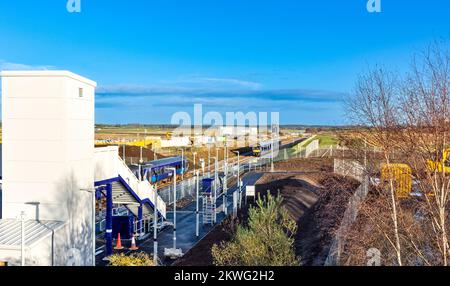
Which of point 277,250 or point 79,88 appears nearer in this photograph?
point 277,250

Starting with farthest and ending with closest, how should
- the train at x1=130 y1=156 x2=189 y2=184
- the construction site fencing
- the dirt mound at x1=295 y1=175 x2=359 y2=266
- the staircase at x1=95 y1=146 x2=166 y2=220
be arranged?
the train at x1=130 y1=156 x2=189 y2=184 < the staircase at x1=95 y1=146 x2=166 y2=220 < the dirt mound at x1=295 y1=175 x2=359 y2=266 < the construction site fencing

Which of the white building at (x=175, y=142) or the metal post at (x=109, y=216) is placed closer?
the metal post at (x=109, y=216)

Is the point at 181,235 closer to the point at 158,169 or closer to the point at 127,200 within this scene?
the point at 127,200

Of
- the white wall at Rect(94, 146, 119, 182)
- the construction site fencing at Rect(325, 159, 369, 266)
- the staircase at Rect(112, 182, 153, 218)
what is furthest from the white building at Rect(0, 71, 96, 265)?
the construction site fencing at Rect(325, 159, 369, 266)

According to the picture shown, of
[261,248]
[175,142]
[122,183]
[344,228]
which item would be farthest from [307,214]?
[175,142]

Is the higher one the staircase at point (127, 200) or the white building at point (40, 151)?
the white building at point (40, 151)

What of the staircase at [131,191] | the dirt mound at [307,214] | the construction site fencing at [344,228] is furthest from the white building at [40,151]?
the construction site fencing at [344,228]

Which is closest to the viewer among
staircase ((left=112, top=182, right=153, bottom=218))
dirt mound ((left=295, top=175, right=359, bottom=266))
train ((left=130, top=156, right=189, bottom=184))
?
dirt mound ((left=295, top=175, right=359, bottom=266))

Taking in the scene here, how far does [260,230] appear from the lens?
14.1 metres

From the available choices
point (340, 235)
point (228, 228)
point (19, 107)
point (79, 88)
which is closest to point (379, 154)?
point (340, 235)

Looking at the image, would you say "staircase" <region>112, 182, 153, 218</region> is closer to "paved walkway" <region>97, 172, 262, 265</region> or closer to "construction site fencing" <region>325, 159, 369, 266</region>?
"paved walkway" <region>97, 172, 262, 265</region>

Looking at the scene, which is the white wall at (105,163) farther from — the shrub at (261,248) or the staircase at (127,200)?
the shrub at (261,248)

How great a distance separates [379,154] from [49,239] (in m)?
10.4
